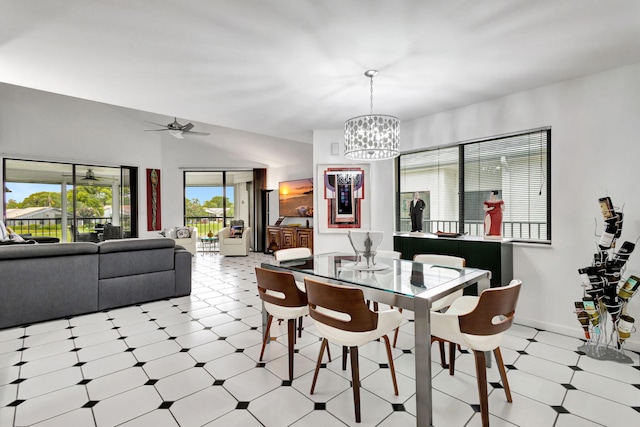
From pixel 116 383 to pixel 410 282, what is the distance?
2.23 m

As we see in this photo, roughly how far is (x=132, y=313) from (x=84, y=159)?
541cm

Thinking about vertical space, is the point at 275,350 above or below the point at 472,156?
below

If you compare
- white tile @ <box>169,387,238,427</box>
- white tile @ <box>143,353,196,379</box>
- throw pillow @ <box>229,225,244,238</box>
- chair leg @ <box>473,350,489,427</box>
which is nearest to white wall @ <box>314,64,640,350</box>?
chair leg @ <box>473,350,489,427</box>

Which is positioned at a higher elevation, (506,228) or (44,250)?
(506,228)

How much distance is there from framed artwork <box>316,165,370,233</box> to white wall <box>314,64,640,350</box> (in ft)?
5.79

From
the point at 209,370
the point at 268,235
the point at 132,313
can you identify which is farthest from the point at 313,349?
the point at 268,235

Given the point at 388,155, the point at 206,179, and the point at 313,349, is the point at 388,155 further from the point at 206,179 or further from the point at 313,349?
the point at 206,179

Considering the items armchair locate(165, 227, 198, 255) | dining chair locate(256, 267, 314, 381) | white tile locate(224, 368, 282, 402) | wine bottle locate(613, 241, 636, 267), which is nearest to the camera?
white tile locate(224, 368, 282, 402)

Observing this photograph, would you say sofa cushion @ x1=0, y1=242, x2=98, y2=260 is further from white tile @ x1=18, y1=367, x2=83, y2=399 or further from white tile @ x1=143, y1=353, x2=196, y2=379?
white tile @ x1=143, y1=353, x2=196, y2=379

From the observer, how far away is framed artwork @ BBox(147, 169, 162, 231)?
816 centimetres

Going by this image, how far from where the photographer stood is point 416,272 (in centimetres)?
232

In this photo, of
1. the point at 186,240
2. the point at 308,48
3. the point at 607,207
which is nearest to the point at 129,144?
the point at 186,240

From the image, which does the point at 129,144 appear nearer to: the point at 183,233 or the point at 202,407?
the point at 183,233

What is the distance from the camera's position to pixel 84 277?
3.60 meters
